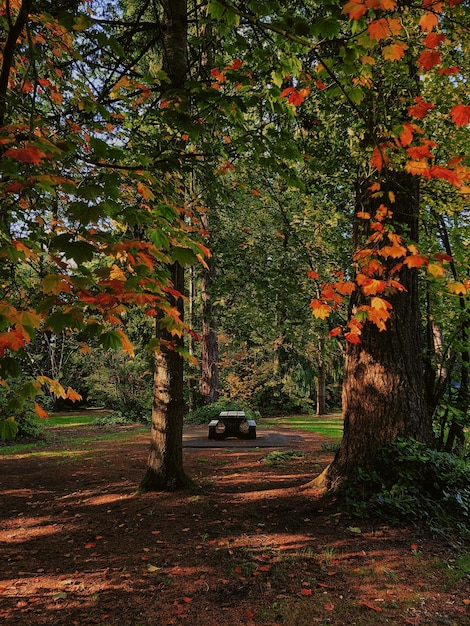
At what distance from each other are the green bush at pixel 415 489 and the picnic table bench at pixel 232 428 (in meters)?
6.05

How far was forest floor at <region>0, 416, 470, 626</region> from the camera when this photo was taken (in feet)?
9.75

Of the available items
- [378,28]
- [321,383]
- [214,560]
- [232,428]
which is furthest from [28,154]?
[321,383]

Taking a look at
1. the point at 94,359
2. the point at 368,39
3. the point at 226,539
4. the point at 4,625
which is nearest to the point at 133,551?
the point at 226,539

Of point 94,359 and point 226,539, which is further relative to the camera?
point 94,359

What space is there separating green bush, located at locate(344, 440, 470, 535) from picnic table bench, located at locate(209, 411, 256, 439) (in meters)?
6.05

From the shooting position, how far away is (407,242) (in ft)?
14.1

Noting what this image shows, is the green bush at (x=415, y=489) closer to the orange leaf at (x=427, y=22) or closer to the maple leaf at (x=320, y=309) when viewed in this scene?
the maple leaf at (x=320, y=309)

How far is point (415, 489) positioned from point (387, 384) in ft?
3.86

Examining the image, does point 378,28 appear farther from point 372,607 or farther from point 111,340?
point 372,607

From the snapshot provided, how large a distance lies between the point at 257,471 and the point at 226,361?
39.9 ft

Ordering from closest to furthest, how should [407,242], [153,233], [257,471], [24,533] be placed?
1. [153,233]
2. [407,242]
3. [24,533]
4. [257,471]

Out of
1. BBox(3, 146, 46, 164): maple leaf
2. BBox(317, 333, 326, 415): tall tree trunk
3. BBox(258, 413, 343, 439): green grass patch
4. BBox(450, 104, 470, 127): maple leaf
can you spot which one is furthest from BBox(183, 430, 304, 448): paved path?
BBox(3, 146, 46, 164): maple leaf

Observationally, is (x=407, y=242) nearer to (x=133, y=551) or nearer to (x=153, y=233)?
(x=153, y=233)

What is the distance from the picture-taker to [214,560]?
12.4ft
